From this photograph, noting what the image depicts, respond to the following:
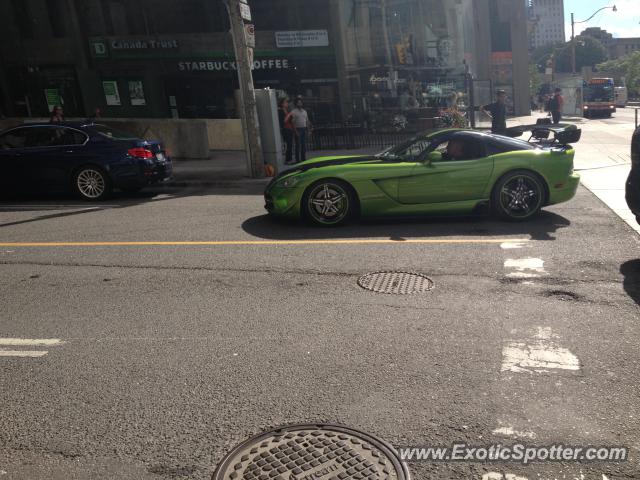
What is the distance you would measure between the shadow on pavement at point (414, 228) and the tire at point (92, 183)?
392 cm

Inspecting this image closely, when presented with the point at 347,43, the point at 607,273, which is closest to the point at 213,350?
the point at 607,273

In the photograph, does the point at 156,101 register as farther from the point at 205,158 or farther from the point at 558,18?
the point at 558,18

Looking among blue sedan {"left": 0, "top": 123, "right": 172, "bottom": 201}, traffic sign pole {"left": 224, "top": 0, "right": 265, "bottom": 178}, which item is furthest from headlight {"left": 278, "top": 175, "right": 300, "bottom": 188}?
traffic sign pole {"left": 224, "top": 0, "right": 265, "bottom": 178}

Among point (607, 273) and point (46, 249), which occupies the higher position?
point (46, 249)

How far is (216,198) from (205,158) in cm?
710

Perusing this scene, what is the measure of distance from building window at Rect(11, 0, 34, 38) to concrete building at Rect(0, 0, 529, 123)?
4cm

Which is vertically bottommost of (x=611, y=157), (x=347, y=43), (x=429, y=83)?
(x=611, y=157)

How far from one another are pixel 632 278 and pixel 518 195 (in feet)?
8.89

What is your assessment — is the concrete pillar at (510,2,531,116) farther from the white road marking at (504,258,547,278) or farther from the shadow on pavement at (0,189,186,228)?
the white road marking at (504,258,547,278)

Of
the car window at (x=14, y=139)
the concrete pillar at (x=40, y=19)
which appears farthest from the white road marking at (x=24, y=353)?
the concrete pillar at (x=40, y=19)

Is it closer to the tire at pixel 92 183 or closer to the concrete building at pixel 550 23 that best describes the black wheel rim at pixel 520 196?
the tire at pixel 92 183

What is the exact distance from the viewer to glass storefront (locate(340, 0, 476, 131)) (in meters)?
24.6

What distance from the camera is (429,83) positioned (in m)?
25.7

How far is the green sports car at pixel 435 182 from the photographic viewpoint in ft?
26.1
